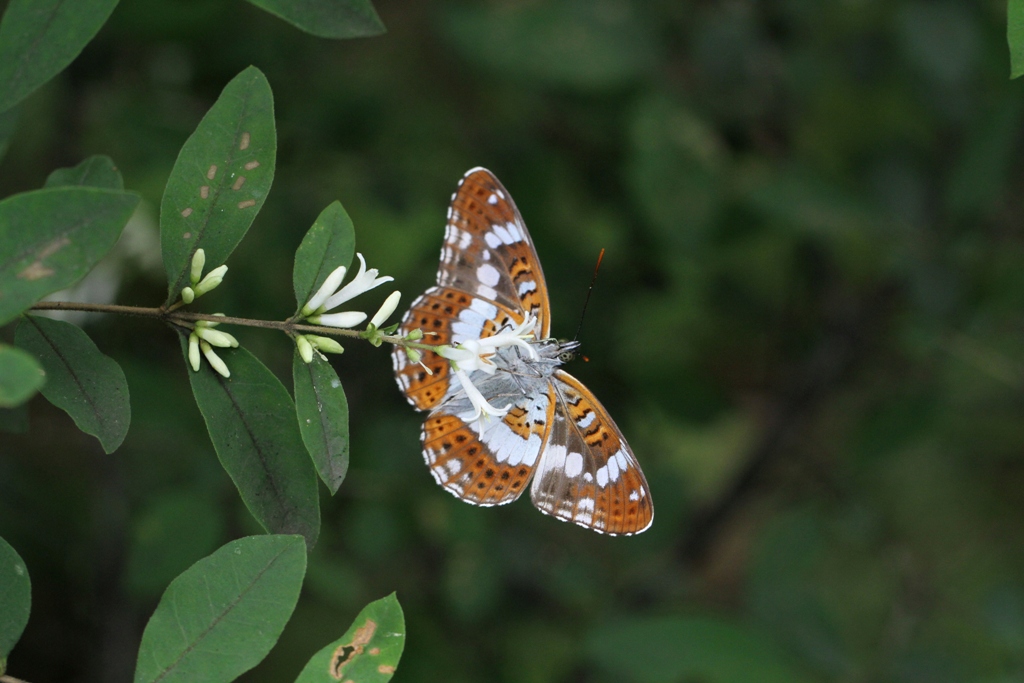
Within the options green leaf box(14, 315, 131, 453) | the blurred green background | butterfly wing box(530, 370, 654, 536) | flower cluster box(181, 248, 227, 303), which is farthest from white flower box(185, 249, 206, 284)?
the blurred green background

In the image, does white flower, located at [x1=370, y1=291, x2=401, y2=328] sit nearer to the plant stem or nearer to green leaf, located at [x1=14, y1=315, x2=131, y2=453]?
the plant stem

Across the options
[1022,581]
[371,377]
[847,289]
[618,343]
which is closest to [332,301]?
[371,377]

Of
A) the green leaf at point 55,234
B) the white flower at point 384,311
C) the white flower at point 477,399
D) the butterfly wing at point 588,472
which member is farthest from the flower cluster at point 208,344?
the butterfly wing at point 588,472

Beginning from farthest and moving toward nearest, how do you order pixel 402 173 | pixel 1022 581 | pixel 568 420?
pixel 1022 581, pixel 402 173, pixel 568 420

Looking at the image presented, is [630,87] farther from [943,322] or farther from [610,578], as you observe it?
[610,578]

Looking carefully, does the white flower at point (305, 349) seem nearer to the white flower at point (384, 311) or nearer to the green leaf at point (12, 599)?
the white flower at point (384, 311)

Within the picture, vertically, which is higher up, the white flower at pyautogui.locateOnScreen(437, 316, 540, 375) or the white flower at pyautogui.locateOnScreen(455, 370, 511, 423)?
the white flower at pyautogui.locateOnScreen(437, 316, 540, 375)
